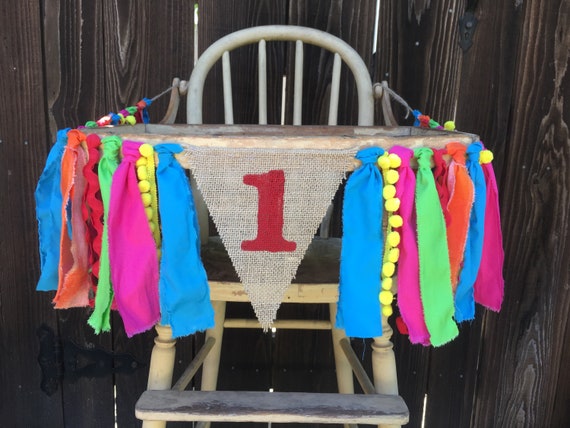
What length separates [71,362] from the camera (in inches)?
42.1

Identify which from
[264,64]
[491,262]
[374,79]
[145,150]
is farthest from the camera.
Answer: [374,79]

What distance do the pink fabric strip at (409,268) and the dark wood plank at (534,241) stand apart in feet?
1.75

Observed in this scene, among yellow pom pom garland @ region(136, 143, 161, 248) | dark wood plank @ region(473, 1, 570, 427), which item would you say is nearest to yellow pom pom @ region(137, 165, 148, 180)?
yellow pom pom garland @ region(136, 143, 161, 248)

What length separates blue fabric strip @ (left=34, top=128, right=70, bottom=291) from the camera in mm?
567

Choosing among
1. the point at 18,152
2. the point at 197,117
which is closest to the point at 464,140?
the point at 197,117

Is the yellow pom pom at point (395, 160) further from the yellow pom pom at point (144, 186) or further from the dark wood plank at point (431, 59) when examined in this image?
the dark wood plank at point (431, 59)

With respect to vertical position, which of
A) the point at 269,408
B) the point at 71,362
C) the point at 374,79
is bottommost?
the point at 71,362

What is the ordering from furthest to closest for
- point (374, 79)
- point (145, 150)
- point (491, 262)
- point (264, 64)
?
point (374, 79)
point (264, 64)
point (491, 262)
point (145, 150)

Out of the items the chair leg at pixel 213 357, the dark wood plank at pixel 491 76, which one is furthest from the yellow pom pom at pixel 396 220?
the dark wood plank at pixel 491 76

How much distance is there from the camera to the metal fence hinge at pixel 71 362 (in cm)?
106

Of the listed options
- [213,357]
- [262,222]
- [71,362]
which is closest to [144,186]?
[262,222]

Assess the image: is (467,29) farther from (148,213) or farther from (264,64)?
(148,213)

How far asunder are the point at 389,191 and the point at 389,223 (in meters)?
0.04

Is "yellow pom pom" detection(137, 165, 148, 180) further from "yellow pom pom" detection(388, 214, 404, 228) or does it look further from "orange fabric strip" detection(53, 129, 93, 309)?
"yellow pom pom" detection(388, 214, 404, 228)
